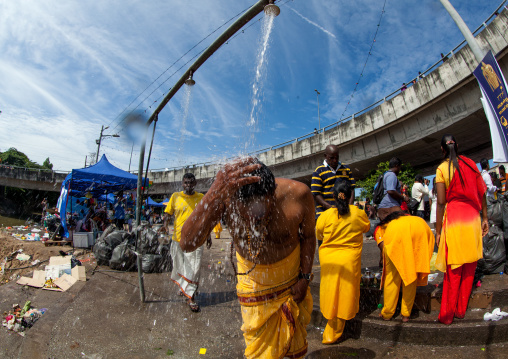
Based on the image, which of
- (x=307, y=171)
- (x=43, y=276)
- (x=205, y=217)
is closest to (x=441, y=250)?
(x=205, y=217)

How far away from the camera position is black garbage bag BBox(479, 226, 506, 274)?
11.8 feet

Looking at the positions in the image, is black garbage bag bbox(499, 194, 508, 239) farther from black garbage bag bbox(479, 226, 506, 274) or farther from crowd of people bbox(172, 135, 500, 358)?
crowd of people bbox(172, 135, 500, 358)

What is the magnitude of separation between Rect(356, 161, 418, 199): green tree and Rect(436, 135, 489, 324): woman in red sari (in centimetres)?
1180

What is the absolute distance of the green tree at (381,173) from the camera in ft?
46.1

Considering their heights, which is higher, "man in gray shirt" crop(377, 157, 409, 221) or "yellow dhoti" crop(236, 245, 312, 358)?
"man in gray shirt" crop(377, 157, 409, 221)

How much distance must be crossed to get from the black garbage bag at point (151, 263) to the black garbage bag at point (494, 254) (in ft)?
17.3

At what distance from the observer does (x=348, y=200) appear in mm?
3023

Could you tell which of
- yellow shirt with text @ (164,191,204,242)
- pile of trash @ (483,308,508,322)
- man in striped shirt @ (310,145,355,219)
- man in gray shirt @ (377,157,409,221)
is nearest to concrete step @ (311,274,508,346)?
pile of trash @ (483,308,508,322)

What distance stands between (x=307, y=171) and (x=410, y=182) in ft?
22.0

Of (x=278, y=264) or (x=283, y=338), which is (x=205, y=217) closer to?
(x=278, y=264)

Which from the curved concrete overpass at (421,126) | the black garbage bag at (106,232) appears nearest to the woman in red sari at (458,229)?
the black garbage bag at (106,232)

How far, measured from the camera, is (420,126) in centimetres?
1316

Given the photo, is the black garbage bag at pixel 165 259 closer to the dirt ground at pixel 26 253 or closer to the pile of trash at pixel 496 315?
the dirt ground at pixel 26 253

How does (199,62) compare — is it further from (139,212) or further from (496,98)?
(496,98)
